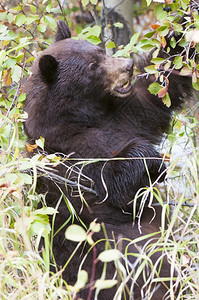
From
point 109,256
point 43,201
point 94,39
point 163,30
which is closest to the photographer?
point 109,256

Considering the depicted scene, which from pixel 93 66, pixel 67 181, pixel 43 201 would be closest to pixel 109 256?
pixel 67 181

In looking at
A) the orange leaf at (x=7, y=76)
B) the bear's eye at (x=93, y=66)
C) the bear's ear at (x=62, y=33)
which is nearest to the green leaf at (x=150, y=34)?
the bear's eye at (x=93, y=66)

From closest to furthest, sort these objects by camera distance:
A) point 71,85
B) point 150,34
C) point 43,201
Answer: point 150,34, point 43,201, point 71,85

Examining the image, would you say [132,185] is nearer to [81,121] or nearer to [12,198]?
[81,121]

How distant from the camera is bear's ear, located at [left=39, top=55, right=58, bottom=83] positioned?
11.9 feet

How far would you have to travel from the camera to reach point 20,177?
3.08 meters

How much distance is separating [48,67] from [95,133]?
58 centimetres

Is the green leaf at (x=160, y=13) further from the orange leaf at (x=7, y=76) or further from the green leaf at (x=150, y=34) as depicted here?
the orange leaf at (x=7, y=76)

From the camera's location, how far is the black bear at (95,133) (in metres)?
3.64

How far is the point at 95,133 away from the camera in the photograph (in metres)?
3.81

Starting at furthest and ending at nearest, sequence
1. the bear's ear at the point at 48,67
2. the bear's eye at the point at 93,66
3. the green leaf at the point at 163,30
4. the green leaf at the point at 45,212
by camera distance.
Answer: the bear's eye at the point at 93,66
the bear's ear at the point at 48,67
the green leaf at the point at 163,30
the green leaf at the point at 45,212

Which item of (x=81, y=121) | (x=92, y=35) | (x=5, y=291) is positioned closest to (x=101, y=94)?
(x=81, y=121)

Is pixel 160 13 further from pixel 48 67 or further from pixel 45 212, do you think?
pixel 45 212

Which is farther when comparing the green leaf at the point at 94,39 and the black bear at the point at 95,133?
the green leaf at the point at 94,39
